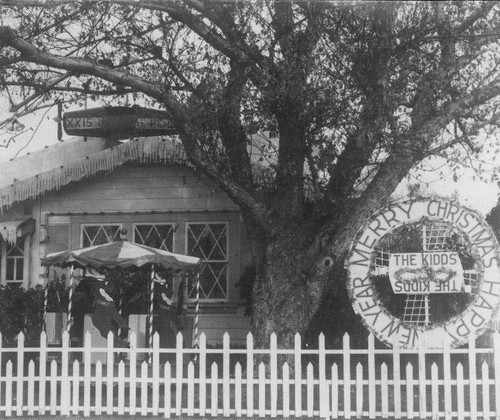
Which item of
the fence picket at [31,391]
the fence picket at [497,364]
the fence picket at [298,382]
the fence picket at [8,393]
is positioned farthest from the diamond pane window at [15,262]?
the fence picket at [497,364]

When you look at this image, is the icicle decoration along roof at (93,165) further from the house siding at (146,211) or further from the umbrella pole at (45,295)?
the umbrella pole at (45,295)

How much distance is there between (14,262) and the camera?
65.4 feet

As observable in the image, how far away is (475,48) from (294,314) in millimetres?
4684

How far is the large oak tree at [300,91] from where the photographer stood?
12797 mm

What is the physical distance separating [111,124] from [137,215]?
197 cm

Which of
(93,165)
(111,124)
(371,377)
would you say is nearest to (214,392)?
(371,377)

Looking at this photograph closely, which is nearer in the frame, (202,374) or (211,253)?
(202,374)

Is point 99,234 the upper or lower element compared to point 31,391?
upper

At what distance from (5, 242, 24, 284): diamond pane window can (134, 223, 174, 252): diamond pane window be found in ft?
9.10

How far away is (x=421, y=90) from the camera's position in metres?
13.2

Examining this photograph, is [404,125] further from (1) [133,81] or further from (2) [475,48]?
(1) [133,81]

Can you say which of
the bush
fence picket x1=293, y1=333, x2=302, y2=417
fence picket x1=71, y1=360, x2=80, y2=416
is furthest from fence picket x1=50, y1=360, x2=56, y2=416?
the bush

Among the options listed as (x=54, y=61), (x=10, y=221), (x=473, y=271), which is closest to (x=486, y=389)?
(x=473, y=271)

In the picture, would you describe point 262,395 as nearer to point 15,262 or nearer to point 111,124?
point 111,124
